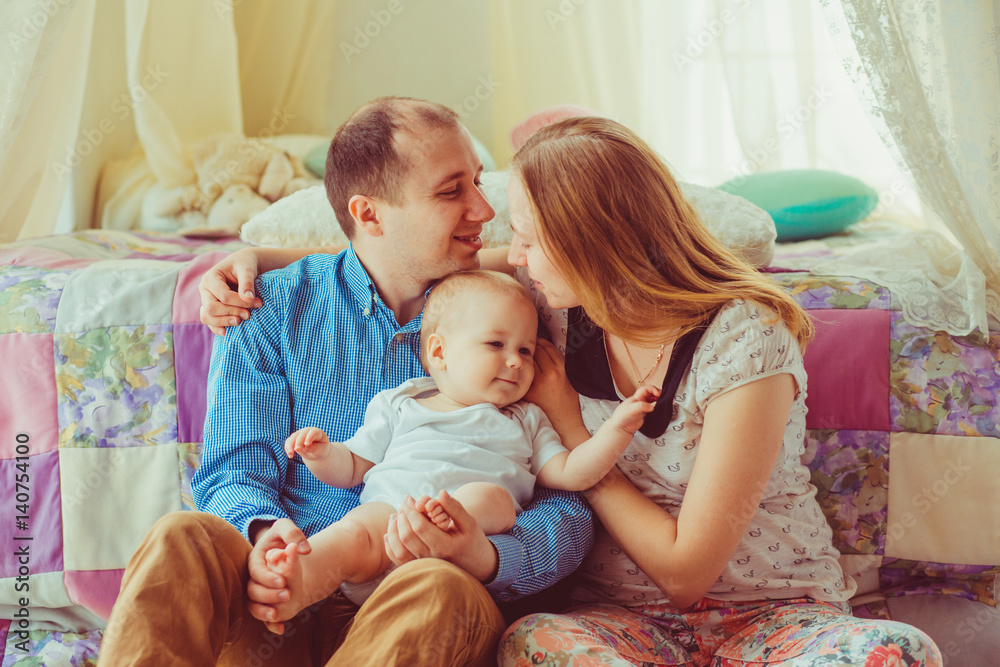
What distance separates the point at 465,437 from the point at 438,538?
223 mm

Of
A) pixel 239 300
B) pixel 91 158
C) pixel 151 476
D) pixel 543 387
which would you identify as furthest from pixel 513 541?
pixel 91 158

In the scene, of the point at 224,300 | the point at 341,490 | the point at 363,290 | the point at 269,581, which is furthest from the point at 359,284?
the point at 269,581

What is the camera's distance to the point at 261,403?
135cm

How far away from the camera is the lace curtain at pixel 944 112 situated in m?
1.41

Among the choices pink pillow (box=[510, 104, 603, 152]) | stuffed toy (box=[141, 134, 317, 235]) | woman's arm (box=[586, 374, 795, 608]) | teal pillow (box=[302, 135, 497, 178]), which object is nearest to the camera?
woman's arm (box=[586, 374, 795, 608])

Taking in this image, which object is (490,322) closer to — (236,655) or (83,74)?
(236,655)

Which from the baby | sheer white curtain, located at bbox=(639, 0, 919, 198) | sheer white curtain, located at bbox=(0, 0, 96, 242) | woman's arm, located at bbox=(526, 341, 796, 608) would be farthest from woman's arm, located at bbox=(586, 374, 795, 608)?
sheer white curtain, located at bbox=(639, 0, 919, 198)

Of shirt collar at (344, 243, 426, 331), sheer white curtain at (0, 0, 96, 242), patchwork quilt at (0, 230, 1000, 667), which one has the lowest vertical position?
patchwork quilt at (0, 230, 1000, 667)

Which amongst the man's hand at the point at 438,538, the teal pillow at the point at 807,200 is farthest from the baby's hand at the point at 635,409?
the teal pillow at the point at 807,200

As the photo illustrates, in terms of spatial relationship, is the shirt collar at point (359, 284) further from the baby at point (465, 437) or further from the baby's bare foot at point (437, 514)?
the baby's bare foot at point (437, 514)

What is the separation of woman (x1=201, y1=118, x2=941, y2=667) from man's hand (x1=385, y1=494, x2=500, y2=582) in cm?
12

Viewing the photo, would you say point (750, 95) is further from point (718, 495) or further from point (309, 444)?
point (309, 444)

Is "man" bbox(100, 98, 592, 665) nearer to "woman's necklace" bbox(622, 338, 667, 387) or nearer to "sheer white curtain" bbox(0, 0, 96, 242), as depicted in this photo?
"woman's necklace" bbox(622, 338, 667, 387)

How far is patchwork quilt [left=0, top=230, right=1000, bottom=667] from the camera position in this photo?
1413mm
